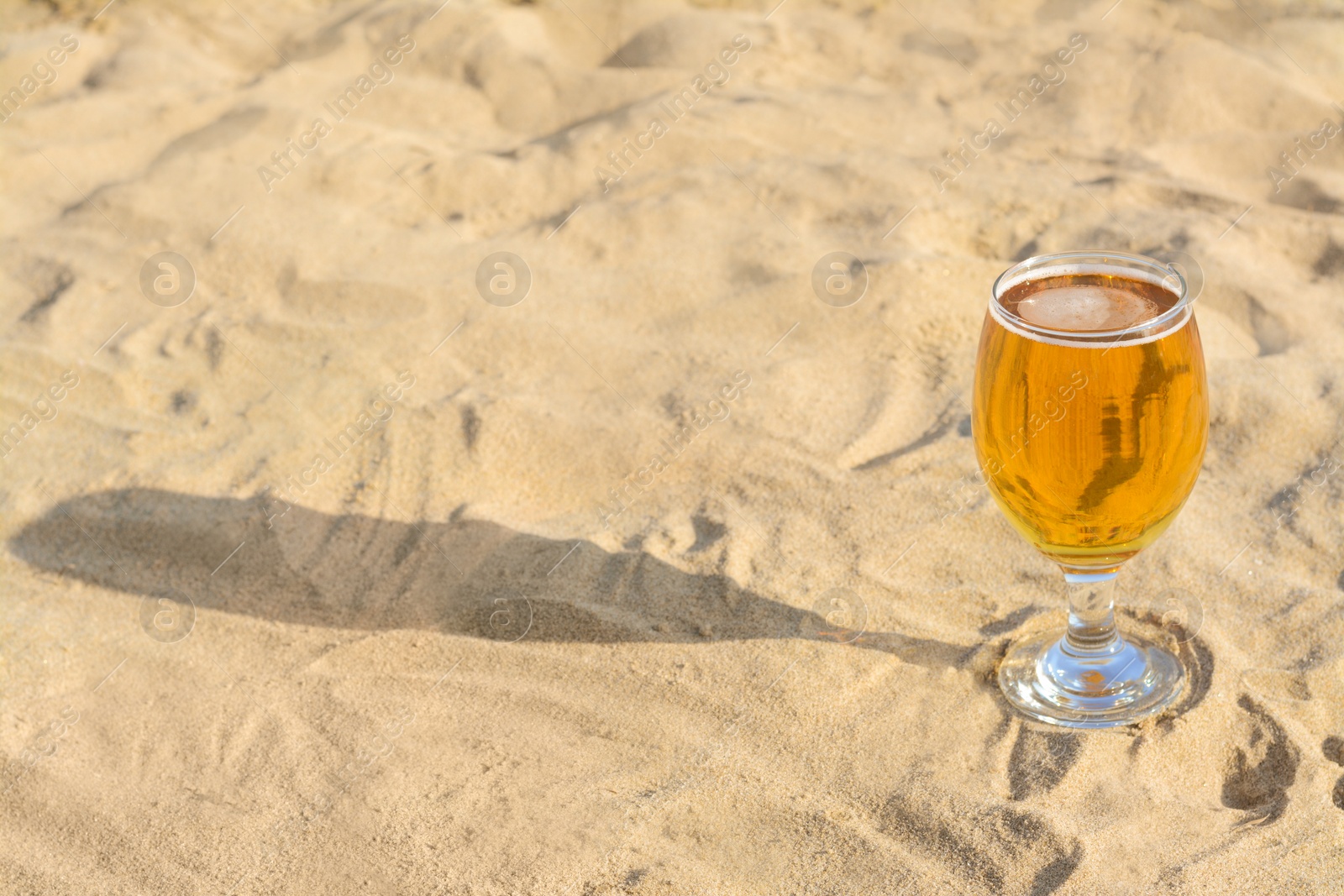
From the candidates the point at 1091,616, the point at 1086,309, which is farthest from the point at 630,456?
the point at 1086,309

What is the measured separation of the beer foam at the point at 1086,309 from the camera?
2016 millimetres

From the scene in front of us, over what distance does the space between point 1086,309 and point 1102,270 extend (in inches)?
5.6

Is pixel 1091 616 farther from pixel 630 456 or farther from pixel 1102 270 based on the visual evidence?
pixel 630 456

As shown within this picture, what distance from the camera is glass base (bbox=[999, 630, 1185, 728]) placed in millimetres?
2270

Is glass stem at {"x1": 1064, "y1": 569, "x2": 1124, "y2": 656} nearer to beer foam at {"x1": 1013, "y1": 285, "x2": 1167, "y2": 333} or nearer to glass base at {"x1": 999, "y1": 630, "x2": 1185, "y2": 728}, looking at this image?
glass base at {"x1": 999, "y1": 630, "x2": 1185, "y2": 728}

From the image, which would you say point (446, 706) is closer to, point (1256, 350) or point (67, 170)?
point (1256, 350)

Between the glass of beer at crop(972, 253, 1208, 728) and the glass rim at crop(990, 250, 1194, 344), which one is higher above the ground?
the glass rim at crop(990, 250, 1194, 344)

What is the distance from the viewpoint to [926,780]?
2.17 meters

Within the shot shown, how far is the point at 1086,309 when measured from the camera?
2.07 metres

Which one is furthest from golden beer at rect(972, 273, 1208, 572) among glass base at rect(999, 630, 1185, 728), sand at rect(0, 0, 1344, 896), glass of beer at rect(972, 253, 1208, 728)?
sand at rect(0, 0, 1344, 896)

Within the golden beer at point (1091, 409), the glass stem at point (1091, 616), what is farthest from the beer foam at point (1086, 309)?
the glass stem at point (1091, 616)

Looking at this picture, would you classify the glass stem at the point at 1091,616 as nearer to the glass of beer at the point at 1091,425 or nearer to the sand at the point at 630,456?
the glass of beer at the point at 1091,425

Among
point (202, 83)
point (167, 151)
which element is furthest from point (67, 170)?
point (202, 83)

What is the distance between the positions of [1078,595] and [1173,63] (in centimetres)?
312
